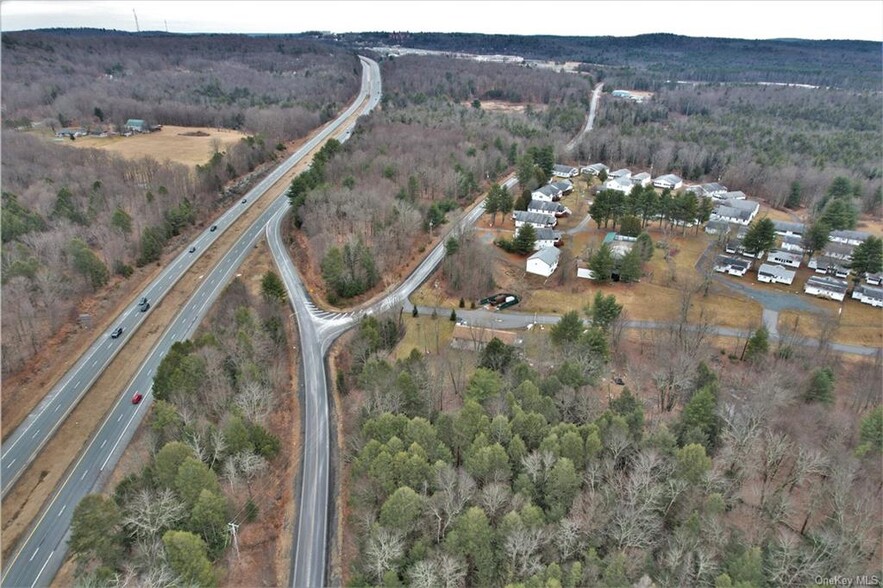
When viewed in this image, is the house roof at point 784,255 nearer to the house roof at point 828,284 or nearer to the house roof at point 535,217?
the house roof at point 828,284

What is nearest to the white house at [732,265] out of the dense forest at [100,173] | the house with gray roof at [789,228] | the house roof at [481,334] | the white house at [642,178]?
the house with gray roof at [789,228]

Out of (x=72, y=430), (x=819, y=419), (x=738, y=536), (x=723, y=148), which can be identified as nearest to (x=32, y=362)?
(x=72, y=430)

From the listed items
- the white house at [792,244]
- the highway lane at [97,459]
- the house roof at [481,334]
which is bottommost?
the highway lane at [97,459]

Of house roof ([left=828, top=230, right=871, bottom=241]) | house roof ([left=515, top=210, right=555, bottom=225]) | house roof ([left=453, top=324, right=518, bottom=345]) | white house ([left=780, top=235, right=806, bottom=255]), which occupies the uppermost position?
house roof ([left=515, top=210, right=555, bottom=225])

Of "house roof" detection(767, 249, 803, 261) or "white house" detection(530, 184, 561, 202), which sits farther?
"white house" detection(530, 184, 561, 202)

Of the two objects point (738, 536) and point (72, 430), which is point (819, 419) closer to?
point (738, 536)

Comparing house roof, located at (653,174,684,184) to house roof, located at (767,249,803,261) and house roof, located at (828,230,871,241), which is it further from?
house roof, located at (767,249,803,261)

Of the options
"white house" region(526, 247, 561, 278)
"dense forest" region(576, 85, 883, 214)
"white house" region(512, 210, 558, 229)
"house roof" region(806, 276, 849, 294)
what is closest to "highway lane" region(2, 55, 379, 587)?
"white house" region(526, 247, 561, 278)
